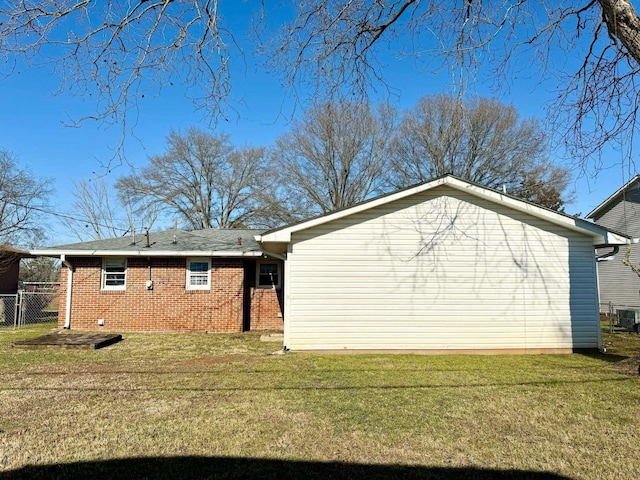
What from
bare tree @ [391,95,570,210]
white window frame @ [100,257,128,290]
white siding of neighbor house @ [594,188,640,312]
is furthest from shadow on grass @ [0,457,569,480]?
bare tree @ [391,95,570,210]

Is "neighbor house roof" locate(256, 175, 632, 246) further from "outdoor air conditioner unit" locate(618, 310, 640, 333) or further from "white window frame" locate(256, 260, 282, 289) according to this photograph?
"outdoor air conditioner unit" locate(618, 310, 640, 333)

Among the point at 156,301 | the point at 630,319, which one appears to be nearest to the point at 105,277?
the point at 156,301

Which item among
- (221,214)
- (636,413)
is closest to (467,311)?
(636,413)

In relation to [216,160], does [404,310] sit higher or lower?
lower

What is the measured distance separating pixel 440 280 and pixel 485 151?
61.4ft

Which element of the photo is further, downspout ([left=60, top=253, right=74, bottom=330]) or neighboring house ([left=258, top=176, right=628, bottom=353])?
downspout ([left=60, top=253, right=74, bottom=330])

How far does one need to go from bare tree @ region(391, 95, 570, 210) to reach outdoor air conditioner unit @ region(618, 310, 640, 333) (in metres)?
11.4

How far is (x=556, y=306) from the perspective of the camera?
396 inches

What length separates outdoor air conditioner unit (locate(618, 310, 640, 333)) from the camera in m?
14.7

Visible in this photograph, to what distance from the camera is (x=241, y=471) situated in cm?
361

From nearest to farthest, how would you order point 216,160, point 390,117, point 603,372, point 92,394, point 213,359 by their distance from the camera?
point 92,394
point 603,372
point 213,359
point 390,117
point 216,160

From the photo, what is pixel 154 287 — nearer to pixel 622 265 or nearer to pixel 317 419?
pixel 317 419

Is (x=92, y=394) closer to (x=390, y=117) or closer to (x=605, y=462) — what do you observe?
(x=605, y=462)

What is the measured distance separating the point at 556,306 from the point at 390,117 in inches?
703
